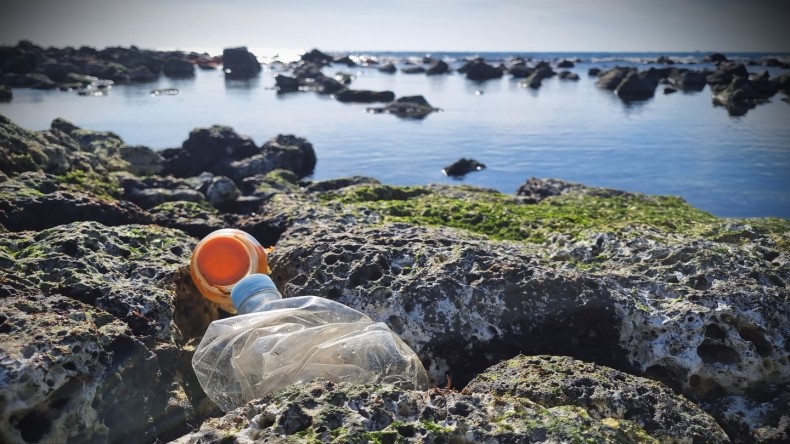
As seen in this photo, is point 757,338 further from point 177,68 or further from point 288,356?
point 177,68

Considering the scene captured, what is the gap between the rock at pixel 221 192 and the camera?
29.0 feet

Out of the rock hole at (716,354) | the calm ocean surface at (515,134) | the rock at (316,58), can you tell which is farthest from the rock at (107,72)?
the rock hole at (716,354)

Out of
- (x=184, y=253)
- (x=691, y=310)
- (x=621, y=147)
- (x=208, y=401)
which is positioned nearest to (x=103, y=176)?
(x=184, y=253)

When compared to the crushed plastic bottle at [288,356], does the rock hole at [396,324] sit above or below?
below

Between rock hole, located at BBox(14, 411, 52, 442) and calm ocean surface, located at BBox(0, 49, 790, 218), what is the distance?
11.7 m

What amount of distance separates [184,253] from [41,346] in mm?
1810

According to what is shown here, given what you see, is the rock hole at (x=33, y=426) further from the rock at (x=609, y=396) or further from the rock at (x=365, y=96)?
the rock at (x=365, y=96)

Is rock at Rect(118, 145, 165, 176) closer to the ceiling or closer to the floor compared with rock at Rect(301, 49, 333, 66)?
closer to the floor

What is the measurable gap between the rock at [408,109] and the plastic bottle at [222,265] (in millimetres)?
21632

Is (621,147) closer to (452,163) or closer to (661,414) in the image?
(452,163)

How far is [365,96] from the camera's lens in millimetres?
31969

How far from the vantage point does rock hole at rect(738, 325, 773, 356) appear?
3.32 meters

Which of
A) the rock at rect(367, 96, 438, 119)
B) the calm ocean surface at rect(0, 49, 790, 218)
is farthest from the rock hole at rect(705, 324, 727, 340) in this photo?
the rock at rect(367, 96, 438, 119)

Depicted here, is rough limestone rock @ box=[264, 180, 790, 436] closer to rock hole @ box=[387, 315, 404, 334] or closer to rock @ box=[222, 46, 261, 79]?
rock hole @ box=[387, 315, 404, 334]
